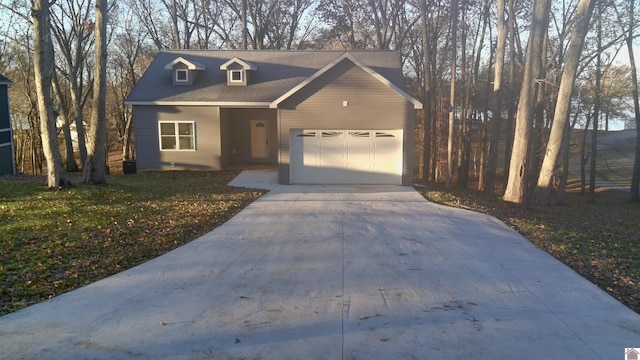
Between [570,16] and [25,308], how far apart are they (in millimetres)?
26313

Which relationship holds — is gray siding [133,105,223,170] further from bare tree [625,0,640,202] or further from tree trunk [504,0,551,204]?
bare tree [625,0,640,202]

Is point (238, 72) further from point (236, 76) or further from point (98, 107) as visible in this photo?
point (98, 107)

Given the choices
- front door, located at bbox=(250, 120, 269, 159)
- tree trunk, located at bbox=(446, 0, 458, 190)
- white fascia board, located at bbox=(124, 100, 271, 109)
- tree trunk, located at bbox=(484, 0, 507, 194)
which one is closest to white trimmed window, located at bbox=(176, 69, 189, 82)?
white fascia board, located at bbox=(124, 100, 271, 109)

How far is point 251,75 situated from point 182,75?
3057 millimetres

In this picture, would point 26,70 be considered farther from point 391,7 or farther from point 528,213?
point 528,213

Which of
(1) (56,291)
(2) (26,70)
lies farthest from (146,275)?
(2) (26,70)

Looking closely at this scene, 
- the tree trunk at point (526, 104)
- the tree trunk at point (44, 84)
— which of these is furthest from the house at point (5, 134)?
the tree trunk at point (526, 104)

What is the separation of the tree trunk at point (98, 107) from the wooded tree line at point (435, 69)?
0.04 metres

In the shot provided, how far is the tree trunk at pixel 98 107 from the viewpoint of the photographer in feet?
47.8

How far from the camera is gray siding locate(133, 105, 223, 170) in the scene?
69.1ft

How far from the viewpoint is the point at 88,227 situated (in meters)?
9.40

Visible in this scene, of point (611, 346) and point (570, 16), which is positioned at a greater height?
point (570, 16)

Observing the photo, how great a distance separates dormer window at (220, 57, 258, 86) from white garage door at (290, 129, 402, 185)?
6.36 m

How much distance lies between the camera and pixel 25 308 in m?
5.46
